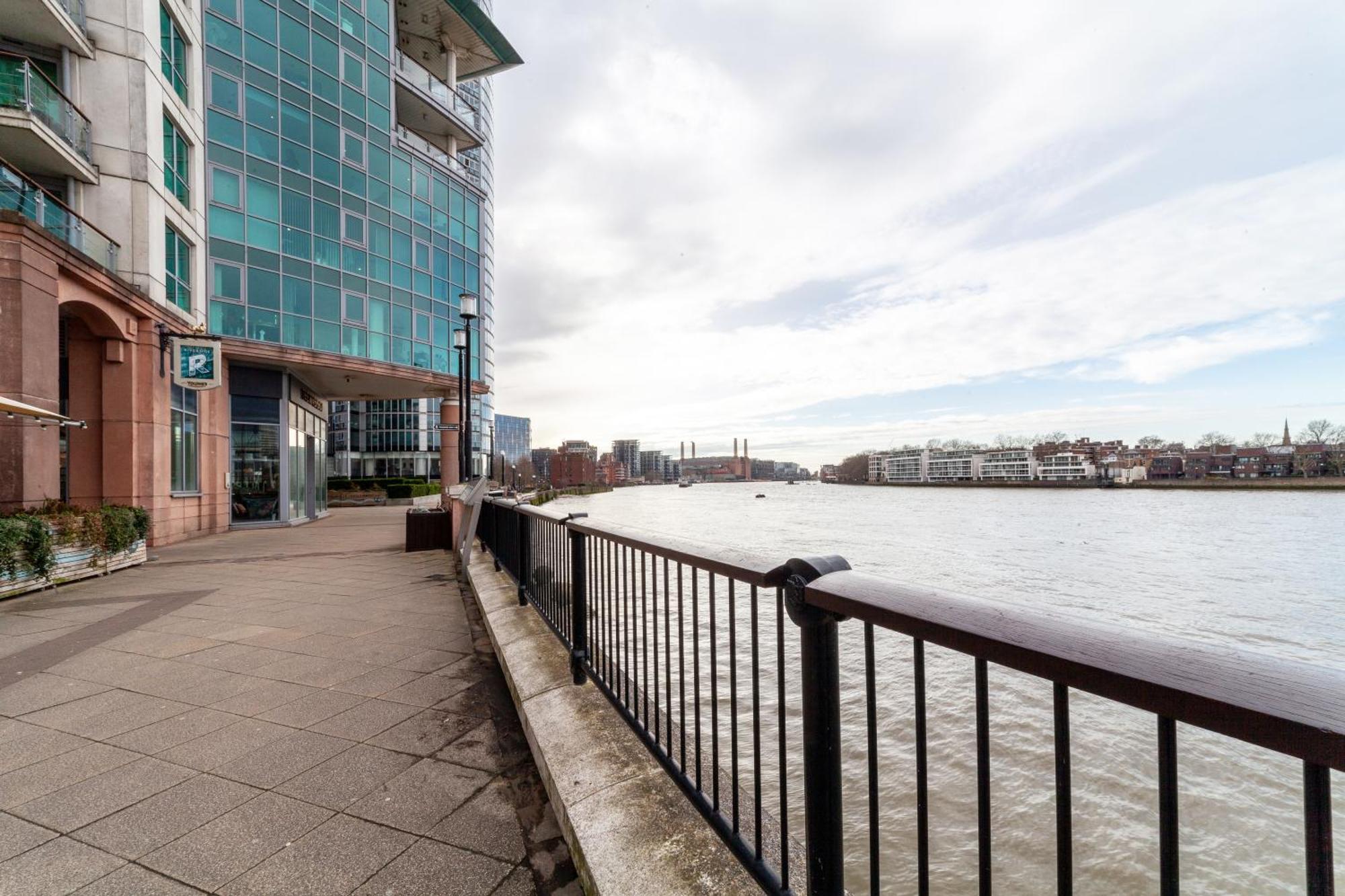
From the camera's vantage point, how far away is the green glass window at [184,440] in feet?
43.2

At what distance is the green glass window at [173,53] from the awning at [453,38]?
12.6m

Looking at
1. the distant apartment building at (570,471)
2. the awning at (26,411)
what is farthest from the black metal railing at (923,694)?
the distant apartment building at (570,471)

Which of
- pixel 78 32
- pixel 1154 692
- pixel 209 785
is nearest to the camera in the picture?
pixel 1154 692

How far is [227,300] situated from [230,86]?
225 inches

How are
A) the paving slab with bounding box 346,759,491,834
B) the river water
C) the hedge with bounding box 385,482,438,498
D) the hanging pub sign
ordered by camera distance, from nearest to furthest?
the paving slab with bounding box 346,759,491,834 < the river water < the hanging pub sign < the hedge with bounding box 385,482,438,498

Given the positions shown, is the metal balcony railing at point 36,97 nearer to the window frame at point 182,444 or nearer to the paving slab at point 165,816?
the window frame at point 182,444

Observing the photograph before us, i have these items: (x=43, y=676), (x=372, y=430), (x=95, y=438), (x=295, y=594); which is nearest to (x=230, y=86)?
(x=95, y=438)

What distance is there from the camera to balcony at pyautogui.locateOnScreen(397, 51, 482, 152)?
23.1m

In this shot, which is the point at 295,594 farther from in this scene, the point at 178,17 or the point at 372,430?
the point at 372,430

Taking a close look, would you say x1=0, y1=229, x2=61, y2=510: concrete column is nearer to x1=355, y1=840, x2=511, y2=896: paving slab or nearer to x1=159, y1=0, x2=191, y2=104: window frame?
x1=159, y1=0, x2=191, y2=104: window frame

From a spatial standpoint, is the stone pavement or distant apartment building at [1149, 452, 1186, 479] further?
distant apartment building at [1149, 452, 1186, 479]

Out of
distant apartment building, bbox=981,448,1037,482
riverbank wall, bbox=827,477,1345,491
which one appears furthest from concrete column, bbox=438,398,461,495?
distant apartment building, bbox=981,448,1037,482

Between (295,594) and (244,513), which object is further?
(244,513)

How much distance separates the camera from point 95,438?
1140 centimetres
